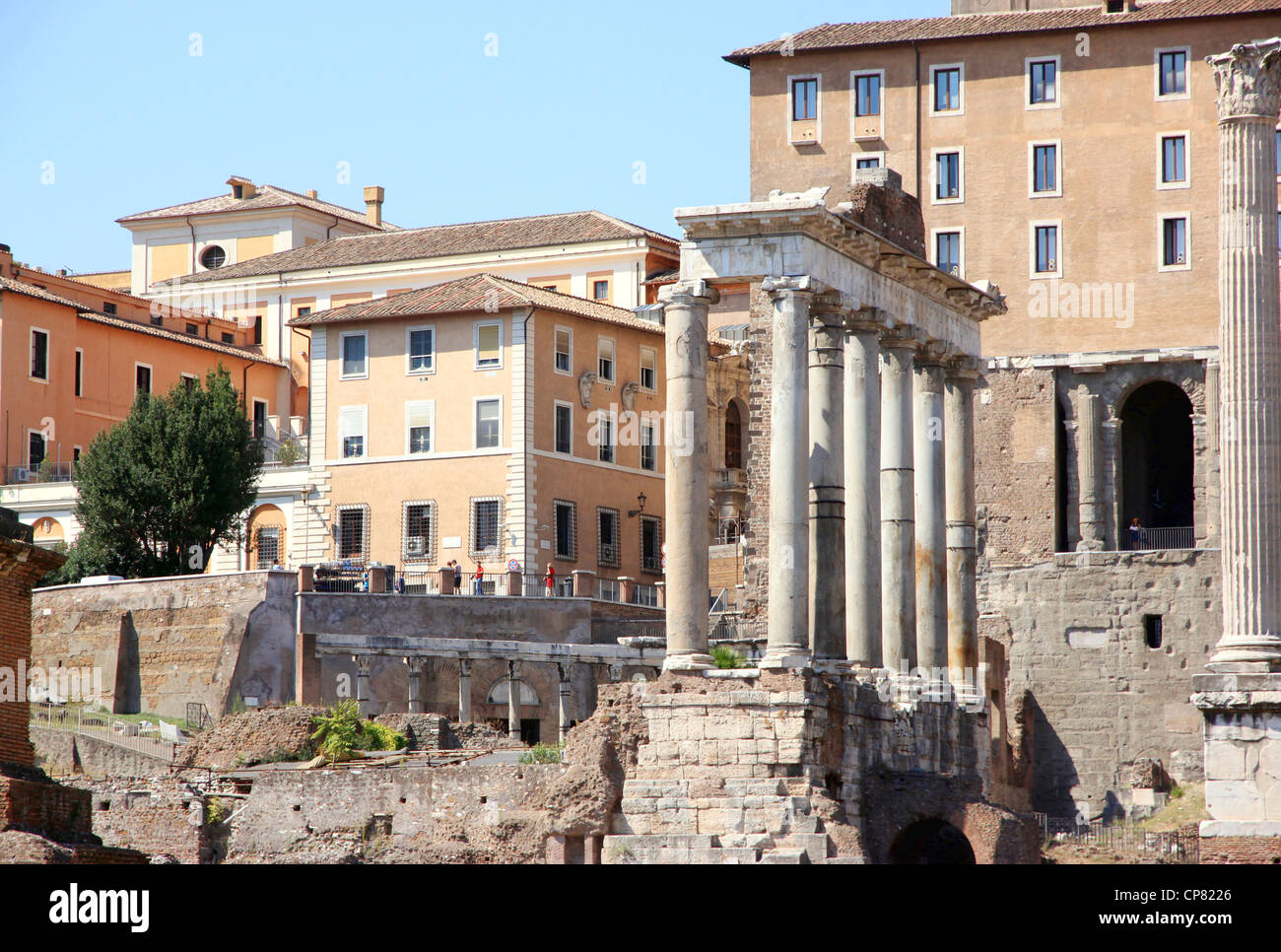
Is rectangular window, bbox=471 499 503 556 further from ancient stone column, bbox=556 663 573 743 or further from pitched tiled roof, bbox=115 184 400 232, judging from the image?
pitched tiled roof, bbox=115 184 400 232

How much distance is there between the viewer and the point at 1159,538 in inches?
2176

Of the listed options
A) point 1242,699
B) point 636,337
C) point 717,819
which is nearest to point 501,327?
point 636,337

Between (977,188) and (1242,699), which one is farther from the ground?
(977,188)

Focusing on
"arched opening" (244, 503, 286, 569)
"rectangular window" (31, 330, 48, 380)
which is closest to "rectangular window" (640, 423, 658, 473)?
"arched opening" (244, 503, 286, 569)

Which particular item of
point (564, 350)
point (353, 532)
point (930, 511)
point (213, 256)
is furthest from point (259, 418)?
point (930, 511)

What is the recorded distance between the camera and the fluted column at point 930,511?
1663 inches

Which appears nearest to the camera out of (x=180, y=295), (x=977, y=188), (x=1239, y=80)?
(x=1239, y=80)

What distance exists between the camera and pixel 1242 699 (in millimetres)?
30109

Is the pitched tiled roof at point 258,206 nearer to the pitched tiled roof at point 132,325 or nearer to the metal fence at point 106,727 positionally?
the pitched tiled roof at point 132,325

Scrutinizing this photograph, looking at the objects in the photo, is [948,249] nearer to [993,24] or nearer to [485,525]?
[993,24]

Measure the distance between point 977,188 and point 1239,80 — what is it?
25112mm

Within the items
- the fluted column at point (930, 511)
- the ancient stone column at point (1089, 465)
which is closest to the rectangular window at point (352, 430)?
the ancient stone column at point (1089, 465)

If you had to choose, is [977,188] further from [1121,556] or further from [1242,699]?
[1242,699]

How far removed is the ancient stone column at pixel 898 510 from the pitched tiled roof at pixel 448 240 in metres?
31.5
